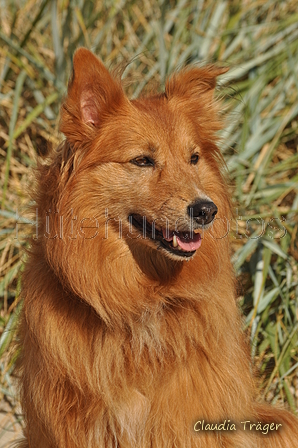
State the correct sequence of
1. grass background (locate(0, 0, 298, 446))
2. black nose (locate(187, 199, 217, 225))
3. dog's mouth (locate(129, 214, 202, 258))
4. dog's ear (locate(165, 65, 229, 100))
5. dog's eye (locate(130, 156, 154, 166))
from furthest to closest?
grass background (locate(0, 0, 298, 446))
dog's ear (locate(165, 65, 229, 100))
dog's eye (locate(130, 156, 154, 166))
dog's mouth (locate(129, 214, 202, 258))
black nose (locate(187, 199, 217, 225))

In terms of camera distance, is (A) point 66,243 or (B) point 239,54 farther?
(B) point 239,54

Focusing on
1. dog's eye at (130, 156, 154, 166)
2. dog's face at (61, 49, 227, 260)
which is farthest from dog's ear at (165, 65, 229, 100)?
dog's eye at (130, 156, 154, 166)

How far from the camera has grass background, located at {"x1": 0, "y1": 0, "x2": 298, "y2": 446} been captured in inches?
213

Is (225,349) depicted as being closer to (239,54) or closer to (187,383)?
(187,383)

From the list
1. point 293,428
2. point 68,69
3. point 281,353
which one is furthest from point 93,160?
point 68,69

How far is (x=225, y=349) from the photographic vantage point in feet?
10.8

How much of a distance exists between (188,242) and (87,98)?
0.97m

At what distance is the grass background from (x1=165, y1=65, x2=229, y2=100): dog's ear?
5.48 feet

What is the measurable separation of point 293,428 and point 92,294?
151 cm

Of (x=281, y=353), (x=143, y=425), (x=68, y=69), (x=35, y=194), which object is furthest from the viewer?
(x=68, y=69)

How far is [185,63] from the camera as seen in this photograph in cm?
572

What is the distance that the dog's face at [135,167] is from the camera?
317cm

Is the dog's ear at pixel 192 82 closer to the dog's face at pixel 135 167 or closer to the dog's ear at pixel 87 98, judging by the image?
the dog's face at pixel 135 167

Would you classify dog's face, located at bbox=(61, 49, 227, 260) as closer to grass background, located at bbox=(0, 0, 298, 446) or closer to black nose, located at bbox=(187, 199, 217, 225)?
black nose, located at bbox=(187, 199, 217, 225)
